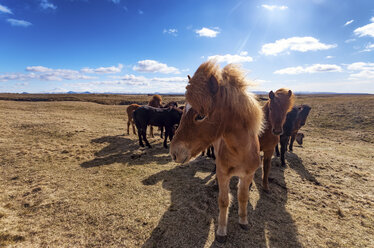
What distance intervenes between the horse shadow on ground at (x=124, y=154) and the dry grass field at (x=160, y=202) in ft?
0.22

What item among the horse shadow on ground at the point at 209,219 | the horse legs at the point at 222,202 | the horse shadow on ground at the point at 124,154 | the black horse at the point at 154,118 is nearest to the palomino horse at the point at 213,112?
the horse legs at the point at 222,202

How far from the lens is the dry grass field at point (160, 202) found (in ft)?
9.81

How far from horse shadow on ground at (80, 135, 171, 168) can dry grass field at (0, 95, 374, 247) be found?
68 millimetres

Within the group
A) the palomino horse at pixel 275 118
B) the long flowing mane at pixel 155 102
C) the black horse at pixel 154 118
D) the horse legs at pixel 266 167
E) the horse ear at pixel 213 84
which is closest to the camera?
the horse ear at pixel 213 84

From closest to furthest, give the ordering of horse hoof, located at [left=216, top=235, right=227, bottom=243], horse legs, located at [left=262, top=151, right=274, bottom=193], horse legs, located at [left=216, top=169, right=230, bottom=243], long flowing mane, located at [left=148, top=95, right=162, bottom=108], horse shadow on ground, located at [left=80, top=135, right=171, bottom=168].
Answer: horse legs, located at [left=216, top=169, right=230, bottom=243], horse hoof, located at [left=216, top=235, right=227, bottom=243], horse legs, located at [left=262, top=151, right=274, bottom=193], horse shadow on ground, located at [left=80, top=135, right=171, bottom=168], long flowing mane, located at [left=148, top=95, right=162, bottom=108]

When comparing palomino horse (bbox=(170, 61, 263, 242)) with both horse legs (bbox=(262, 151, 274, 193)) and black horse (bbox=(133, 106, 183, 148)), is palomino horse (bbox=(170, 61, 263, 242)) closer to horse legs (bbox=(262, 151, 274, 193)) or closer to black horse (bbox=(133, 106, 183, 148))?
horse legs (bbox=(262, 151, 274, 193))

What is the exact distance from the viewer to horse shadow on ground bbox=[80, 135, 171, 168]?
Result: 6660 millimetres

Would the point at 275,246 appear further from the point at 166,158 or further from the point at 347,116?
the point at 347,116

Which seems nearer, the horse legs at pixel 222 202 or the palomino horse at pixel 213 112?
the palomino horse at pixel 213 112

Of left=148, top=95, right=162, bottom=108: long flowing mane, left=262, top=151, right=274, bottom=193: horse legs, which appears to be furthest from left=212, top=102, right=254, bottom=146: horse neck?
left=148, top=95, right=162, bottom=108: long flowing mane

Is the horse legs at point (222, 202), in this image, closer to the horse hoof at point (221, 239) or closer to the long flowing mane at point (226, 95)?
the horse hoof at point (221, 239)

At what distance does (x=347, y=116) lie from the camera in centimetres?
1648

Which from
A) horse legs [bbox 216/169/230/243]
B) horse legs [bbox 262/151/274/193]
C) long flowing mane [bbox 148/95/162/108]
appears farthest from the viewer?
long flowing mane [bbox 148/95/162/108]

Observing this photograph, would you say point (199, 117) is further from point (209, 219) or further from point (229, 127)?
point (209, 219)
